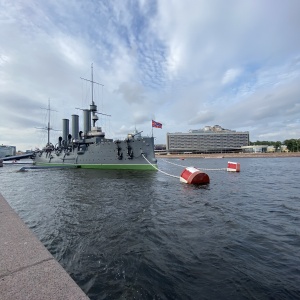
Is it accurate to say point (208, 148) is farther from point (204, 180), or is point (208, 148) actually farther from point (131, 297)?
point (131, 297)

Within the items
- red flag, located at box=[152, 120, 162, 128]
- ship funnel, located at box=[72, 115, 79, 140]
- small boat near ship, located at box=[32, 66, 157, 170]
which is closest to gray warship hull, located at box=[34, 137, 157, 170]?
small boat near ship, located at box=[32, 66, 157, 170]

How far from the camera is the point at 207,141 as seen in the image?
168m

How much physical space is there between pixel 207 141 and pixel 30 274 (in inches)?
6744

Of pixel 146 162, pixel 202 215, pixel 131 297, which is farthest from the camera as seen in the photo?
pixel 146 162

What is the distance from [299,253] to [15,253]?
6522 mm

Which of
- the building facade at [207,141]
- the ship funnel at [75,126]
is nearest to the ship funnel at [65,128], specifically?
the ship funnel at [75,126]

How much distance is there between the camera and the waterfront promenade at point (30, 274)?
8.36 feet

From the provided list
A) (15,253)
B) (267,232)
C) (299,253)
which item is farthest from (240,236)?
(15,253)

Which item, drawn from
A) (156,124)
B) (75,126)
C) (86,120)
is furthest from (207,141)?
(156,124)

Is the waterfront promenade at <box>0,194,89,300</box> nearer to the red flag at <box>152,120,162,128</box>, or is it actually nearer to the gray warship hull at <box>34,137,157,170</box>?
the gray warship hull at <box>34,137,157,170</box>

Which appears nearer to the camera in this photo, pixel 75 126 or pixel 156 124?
pixel 156 124

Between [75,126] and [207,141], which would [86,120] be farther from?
[207,141]

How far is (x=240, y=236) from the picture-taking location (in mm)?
7059

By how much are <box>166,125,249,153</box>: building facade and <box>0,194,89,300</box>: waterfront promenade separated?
16653cm
